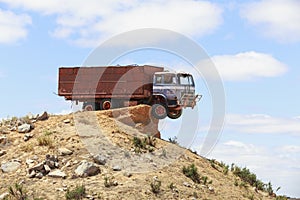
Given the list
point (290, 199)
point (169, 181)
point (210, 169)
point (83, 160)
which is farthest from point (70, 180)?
point (290, 199)

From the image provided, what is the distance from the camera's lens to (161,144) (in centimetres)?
2708

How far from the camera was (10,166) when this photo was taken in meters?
23.8

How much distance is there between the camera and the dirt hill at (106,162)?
71.7ft

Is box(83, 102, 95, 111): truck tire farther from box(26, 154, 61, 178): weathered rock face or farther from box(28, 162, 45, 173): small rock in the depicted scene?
box(28, 162, 45, 173): small rock

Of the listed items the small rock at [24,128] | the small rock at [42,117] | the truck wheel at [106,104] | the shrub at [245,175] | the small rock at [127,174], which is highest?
the truck wheel at [106,104]

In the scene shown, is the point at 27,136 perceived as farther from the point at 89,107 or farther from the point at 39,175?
the point at 89,107

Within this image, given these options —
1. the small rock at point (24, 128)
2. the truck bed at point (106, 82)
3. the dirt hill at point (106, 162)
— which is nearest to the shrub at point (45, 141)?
the dirt hill at point (106, 162)

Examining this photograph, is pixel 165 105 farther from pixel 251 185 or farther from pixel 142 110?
pixel 251 185

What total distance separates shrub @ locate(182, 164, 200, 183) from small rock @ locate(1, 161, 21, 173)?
765cm

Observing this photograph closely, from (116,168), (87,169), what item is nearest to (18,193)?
(87,169)

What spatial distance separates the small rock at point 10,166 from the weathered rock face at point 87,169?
303cm

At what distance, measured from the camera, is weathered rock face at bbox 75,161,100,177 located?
22453 millimetres

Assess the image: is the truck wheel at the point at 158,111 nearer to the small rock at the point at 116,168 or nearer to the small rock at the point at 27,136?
the small rock at the point at 116,168

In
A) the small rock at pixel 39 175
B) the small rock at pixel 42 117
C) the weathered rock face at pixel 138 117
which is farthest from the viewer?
the small rock at pixel 42 117
